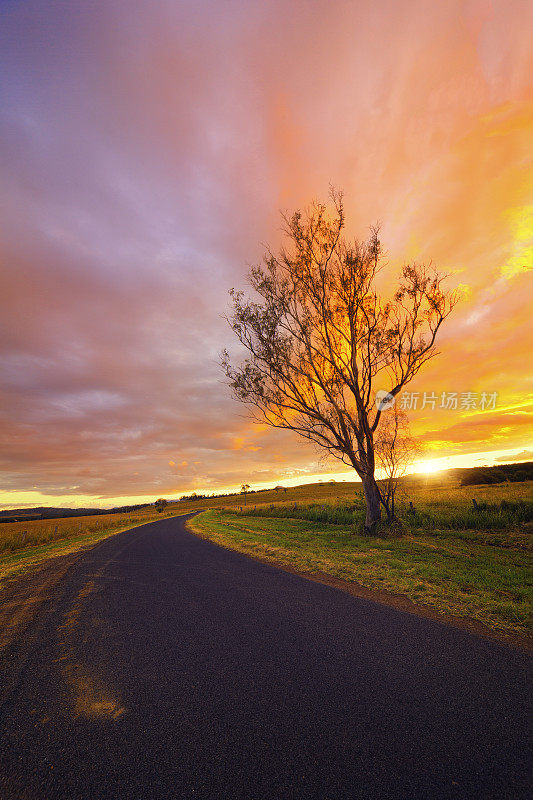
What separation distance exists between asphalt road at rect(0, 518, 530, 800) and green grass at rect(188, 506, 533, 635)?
1.31 m

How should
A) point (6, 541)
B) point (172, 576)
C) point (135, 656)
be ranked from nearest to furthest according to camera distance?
1. point (135, 656)
2. point (172, 576)
3. point (6, 541)

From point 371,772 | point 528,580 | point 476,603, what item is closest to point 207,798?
point 371,772

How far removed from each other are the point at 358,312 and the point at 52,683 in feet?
58.4

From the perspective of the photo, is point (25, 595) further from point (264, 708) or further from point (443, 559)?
point (443, 559)

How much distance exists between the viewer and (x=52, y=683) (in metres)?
4.34

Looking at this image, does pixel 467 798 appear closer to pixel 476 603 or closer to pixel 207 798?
pixel 207 798

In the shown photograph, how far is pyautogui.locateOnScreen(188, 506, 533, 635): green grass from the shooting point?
21.1ft

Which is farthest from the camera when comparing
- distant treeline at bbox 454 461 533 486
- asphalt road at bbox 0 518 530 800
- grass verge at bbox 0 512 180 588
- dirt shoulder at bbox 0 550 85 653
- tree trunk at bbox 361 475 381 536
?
distant treeline at bbox 454 461 533 486

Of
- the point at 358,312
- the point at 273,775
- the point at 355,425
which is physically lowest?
the point at 273,775

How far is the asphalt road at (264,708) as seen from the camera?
266cm

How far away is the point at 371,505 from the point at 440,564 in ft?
23.7

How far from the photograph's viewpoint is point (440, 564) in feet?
32.4

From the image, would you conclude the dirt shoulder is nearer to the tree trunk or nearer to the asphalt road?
the asphalt road

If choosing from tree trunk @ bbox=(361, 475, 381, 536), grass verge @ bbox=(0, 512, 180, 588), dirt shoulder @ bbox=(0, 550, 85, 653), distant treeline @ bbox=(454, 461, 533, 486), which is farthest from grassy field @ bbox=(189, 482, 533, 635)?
distant treeline @ bbox=(454, 461, 533, 486)
